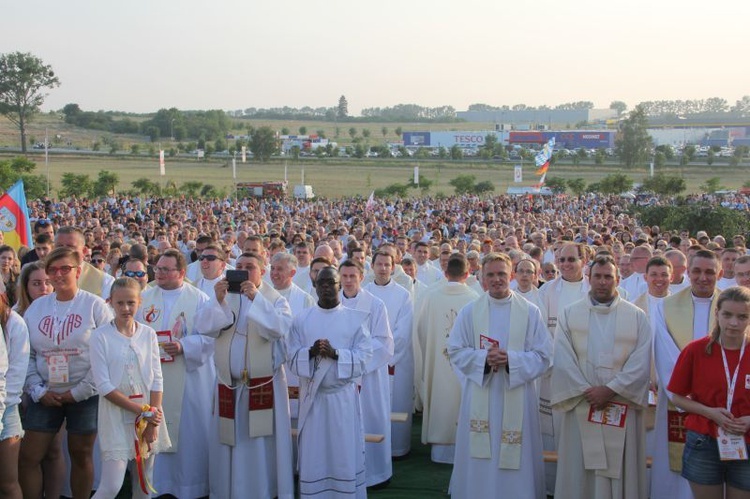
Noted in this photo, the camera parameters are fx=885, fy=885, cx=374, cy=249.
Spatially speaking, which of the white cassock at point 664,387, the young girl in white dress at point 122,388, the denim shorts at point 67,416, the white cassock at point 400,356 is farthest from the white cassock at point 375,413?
the denim shorts at point 67,416

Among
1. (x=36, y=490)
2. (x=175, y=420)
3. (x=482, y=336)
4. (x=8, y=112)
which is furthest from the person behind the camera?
(x=8, y=112)

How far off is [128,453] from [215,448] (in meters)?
1.29

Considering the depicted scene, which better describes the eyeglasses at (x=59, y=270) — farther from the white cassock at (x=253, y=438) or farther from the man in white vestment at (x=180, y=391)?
the man in white vestment at (x=180, y=391)

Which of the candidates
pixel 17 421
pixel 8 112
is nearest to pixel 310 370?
pixel 17 421

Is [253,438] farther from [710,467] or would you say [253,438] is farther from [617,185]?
[617,185]

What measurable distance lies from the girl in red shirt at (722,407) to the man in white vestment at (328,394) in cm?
241

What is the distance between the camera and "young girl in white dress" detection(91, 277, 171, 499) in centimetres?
593

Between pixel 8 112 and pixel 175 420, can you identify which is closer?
pixel 175 420

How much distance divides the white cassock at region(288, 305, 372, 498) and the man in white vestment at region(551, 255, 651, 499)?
1.55 meters

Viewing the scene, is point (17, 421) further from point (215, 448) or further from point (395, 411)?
point (395, 411)

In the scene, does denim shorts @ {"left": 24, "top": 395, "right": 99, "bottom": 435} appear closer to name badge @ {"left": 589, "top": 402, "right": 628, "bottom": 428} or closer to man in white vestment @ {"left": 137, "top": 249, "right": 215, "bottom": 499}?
man in white vestment @ {"left": 137, "top": 249, "right": 215, "bottom": 499}

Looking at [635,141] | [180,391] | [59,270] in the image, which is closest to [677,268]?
[180,391]

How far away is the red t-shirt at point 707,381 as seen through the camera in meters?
5.30

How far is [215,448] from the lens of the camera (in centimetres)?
718
